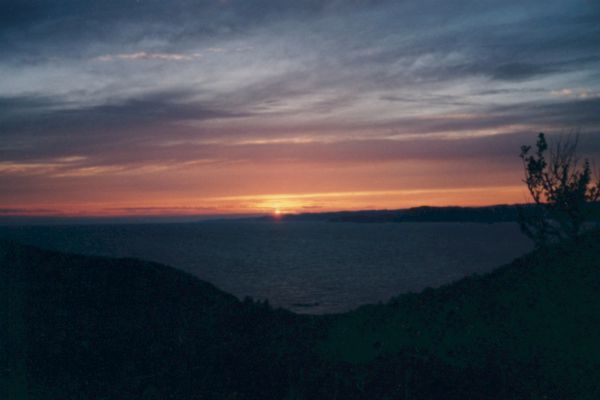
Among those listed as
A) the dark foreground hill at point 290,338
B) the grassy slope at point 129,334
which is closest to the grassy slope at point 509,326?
the dark foreground hill at point 290,338

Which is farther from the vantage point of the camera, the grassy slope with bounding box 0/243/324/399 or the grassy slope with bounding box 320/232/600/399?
the grassy slope with bounding box 320/232/600/399

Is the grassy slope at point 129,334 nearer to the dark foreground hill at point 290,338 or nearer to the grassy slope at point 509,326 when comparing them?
the dark foreground hill at point 290,338

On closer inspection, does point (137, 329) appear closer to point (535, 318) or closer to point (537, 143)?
point (535, 318)

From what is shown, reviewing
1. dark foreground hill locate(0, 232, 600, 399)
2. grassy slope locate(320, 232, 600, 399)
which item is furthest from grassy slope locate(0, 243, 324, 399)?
grassy slope locate(320, 232, 600, 399)

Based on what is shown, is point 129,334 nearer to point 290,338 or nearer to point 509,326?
point 290,338

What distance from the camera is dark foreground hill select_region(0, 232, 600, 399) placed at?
10.1 meters

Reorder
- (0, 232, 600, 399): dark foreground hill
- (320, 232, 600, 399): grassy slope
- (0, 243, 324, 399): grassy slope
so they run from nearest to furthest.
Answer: (0, 232, 600, 399): dark foreground hill
(0, 243, 324, 399): grassy slope
(320, 232, 600, 399): grassy slope

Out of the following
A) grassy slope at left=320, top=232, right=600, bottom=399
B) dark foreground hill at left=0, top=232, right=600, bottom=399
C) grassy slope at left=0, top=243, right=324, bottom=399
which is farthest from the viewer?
grassy slope at left=320, top=232, right=600, bottom=399

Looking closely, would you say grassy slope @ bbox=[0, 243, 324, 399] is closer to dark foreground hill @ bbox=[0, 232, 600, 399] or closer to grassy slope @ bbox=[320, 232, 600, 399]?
dark foreground hill @ bbox=[0, 232, 600, 399]

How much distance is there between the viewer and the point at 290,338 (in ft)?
46.5

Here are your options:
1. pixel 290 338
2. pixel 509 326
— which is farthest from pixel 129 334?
pixel 509 326

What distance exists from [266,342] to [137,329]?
3.89m

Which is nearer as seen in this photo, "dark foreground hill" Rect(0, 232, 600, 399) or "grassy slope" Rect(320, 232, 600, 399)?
"dark foreground hill" Rect(0, 232, 600, 399)

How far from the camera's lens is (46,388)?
1002 centimetres
